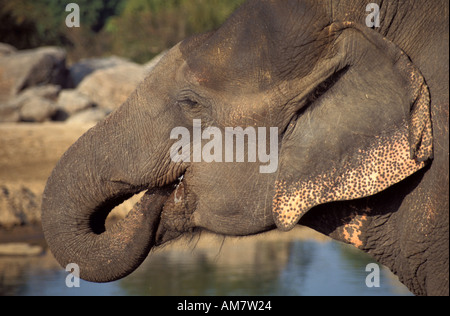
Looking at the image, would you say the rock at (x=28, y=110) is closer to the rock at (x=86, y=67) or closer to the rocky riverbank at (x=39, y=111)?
the rocky riverbank at (x=39, y=111)

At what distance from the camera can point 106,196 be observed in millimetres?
2660

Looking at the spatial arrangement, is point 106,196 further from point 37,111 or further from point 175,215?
point 37,111

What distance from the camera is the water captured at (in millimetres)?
6531

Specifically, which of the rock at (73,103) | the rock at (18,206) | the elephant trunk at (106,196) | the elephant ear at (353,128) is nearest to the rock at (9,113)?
the rock at (73,103)

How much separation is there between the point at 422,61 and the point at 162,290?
4.61 m

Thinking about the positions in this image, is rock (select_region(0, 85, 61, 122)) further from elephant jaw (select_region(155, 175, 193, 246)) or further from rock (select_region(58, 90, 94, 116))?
elephant jaw (select_region(155, 175, 193, 246))

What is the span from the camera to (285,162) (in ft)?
7.97

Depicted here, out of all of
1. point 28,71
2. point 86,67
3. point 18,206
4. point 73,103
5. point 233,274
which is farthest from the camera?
point 86,67

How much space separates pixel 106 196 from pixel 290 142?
681mm

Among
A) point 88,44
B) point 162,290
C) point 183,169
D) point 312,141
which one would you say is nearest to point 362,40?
point 312,141

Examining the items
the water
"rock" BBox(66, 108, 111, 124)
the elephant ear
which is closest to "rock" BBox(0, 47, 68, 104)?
"rock" BBox(66, 108, 111, 124)

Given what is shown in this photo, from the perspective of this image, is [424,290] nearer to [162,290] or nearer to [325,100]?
[325,100]

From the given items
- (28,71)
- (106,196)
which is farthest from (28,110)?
(106,196)

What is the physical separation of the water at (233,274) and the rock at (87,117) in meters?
3.33
